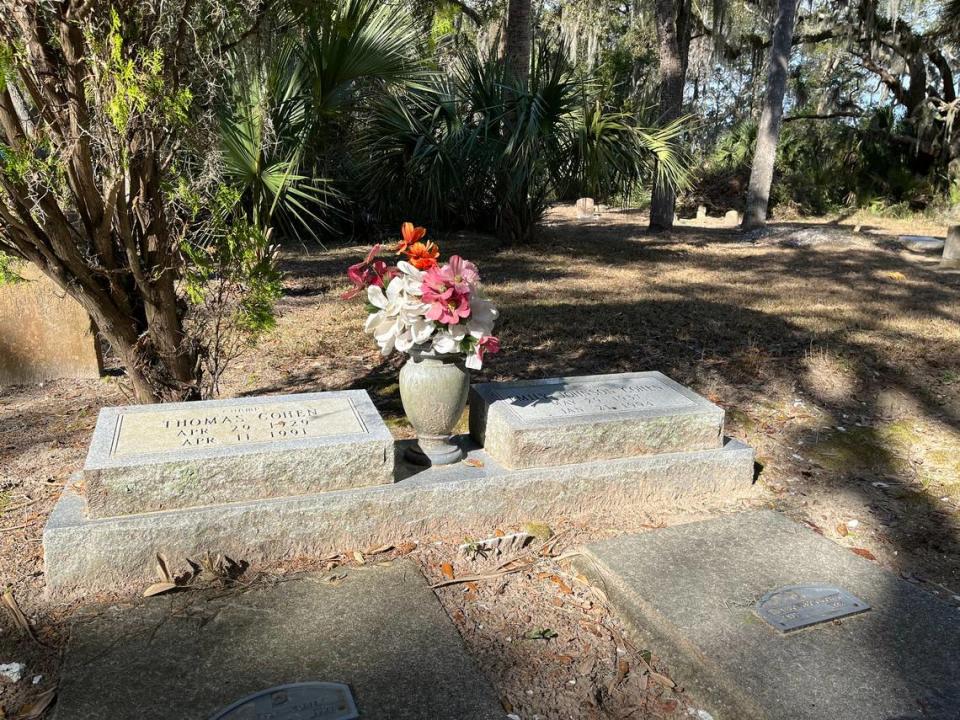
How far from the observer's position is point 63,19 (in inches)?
107

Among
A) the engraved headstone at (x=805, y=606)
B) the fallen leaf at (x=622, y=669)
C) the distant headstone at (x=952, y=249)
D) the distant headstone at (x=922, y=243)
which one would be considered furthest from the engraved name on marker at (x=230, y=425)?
the distant headstone at (x=922, y=243)

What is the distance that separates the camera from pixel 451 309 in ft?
9.48

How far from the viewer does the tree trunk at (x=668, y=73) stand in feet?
42.7

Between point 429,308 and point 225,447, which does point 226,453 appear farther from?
point 429,308

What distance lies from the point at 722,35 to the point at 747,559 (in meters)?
17.0

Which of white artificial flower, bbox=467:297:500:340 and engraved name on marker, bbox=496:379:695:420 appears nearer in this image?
white artificial flower, bbox=467:297:500:340

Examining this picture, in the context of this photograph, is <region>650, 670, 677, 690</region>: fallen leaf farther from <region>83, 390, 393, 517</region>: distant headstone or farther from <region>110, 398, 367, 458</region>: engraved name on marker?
<region>110, 398, 367, 458</region>: engraved name on marker

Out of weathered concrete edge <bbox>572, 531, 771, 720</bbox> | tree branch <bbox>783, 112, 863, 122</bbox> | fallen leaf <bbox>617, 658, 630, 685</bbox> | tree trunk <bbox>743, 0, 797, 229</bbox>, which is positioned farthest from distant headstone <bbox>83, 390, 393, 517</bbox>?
tree branch <bbox>783, 112, 863, 122</bbox>

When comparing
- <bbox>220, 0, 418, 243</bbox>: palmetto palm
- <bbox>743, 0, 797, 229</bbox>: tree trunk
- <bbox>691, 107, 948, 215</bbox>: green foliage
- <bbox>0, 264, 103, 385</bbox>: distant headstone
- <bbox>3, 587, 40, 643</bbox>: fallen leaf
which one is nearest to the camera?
<bbox>3, 587, 40, 643</bbox>: fallen leaf

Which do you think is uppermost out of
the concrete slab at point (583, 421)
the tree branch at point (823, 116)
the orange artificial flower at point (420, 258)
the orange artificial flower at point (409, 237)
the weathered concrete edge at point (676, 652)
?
the tree branch at point (823, 116)

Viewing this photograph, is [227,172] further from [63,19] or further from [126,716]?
[126,716]

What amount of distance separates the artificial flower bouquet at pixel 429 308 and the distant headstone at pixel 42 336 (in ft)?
8.57

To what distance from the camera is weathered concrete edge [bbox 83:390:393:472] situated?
2523 mm

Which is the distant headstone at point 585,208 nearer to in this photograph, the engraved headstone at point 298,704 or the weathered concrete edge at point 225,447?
the weathered concrete edge at point 225,447
